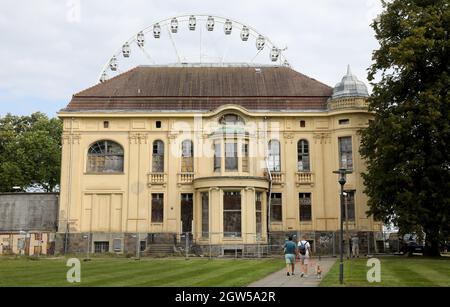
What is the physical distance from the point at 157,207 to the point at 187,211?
92.3 inches

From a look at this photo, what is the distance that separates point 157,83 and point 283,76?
10679 millimetres

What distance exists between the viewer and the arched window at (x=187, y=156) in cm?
4269

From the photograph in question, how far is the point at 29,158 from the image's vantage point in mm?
56438

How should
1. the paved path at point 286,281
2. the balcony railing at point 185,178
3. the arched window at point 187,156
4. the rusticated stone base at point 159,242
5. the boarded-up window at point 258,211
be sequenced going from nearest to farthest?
the paved path at point 286,281
the boarded-up window at point 258,211
the rusticated stone base at point 159,242
the balcony railing at point 185,178
the arched window at point 187,156

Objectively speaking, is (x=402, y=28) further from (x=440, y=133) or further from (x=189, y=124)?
(x=189, y=124)

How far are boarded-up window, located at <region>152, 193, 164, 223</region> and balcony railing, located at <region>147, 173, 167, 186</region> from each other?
89 cm

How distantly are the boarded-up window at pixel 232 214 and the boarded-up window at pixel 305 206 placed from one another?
6082mm

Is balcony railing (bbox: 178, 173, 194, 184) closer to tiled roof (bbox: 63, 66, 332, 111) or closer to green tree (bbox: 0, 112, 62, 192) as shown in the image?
tiled roof (bbox: 63, 66, 332, 111)

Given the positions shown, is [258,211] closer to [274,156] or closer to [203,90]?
[274,156]

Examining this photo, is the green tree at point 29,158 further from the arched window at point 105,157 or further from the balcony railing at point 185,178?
the balcony railing at point 185,178

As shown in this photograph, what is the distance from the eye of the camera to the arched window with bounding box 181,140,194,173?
4269cm

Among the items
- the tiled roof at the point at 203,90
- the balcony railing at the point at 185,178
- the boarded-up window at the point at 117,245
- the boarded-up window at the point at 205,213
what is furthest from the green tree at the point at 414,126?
the boarded-up window at the point at 117,245
